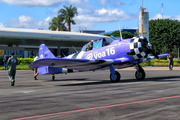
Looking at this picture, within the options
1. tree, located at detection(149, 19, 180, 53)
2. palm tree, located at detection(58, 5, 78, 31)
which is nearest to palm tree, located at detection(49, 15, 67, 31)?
palm tree, located at detection(58, 5, 78, 31)

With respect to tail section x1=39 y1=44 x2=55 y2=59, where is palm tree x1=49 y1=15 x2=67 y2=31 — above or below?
above

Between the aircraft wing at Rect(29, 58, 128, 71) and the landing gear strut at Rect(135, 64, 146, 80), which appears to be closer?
the aircraft wing at Rect(29, 58, 128, 71)

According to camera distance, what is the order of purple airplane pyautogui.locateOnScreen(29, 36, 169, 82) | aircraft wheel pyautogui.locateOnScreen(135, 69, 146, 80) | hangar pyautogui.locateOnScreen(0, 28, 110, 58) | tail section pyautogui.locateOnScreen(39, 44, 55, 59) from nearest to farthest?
purple airplane pyautogui.locateOnScreen(29, 36, 169, 82), aircraft wheel pyautogui.locateOnScreen(135, 69, 146, 80), tail section pyautogui.locateOnScreen(39, 44, 55, 59), hangar pyautogui.locateOnScreen(0, 28, 110, 58)

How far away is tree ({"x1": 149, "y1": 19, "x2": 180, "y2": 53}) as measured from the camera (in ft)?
239

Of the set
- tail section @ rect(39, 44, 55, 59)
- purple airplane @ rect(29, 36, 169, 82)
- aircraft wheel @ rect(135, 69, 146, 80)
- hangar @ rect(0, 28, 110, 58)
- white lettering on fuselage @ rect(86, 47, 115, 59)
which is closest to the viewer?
purple airplane @ rect(29, 36, 169, 82)

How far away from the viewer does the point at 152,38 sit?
250ft

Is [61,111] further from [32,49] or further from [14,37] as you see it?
[32,49]

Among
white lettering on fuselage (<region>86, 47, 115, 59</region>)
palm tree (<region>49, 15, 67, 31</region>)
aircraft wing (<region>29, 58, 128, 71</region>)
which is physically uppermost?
palm tree (<region>49, 15, 67, 31</region>)

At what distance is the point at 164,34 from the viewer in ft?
243

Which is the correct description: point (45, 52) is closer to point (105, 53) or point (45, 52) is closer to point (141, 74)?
point (105, 53)

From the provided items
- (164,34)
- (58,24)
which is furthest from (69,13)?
(164,34)

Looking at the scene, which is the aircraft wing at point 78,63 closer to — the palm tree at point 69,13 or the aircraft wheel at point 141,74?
the aircraft wheel at point 141,74

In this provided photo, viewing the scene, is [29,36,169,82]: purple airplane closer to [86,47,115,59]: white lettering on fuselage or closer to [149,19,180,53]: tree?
[86,47,115,59]: white lettering on fuselage

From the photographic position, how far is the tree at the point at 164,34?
7276 centimetres
